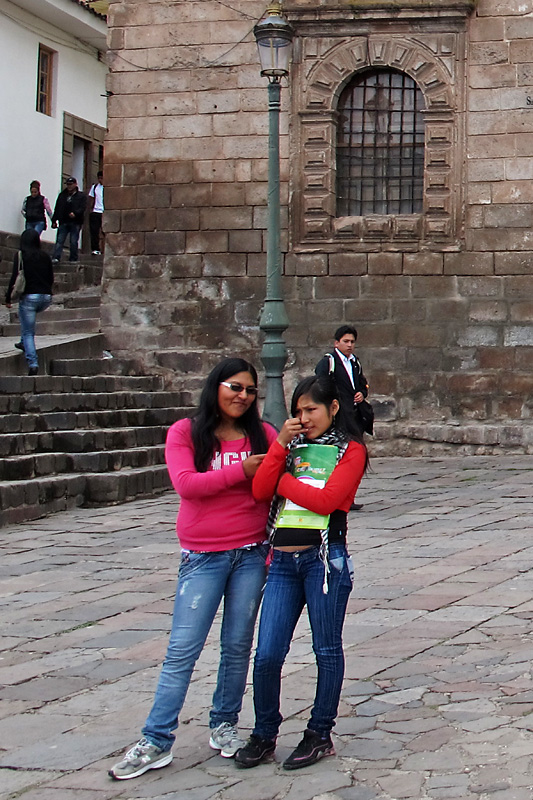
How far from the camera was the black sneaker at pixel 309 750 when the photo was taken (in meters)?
4.58

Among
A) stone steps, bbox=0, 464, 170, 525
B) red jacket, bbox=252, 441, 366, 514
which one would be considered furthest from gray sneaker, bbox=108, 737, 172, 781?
stone steps, bbox=0, 464, 170, 525

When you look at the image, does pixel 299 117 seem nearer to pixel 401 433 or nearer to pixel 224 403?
pixel 401 433

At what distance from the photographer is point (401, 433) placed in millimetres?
15109

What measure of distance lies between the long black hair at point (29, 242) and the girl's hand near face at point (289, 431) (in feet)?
32.7

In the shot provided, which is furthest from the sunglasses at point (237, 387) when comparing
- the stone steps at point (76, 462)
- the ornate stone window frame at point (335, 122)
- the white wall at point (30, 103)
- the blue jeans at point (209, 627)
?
the white wall at point (30, 103)

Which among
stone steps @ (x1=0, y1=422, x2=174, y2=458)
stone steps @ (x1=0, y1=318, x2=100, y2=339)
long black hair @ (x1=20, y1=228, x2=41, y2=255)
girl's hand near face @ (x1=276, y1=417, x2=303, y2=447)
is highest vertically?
long black hair @ (x1=20, y1=228, x2=41, y2=255)

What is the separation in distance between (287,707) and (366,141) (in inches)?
427

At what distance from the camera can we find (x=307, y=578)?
4.64 meters

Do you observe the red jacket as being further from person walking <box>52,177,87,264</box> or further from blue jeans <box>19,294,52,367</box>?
person walking <box>52,177,87,264</box>

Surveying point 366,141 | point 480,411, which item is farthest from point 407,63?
point 480,411

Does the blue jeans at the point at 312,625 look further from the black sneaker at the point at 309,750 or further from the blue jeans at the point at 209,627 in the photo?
the blue jeans at the point at 209,627

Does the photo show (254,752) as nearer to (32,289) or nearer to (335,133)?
(32,289)

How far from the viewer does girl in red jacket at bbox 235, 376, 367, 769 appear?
15.1 feet

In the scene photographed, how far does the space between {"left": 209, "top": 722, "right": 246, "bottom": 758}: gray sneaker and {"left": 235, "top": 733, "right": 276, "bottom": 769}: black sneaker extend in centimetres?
5
